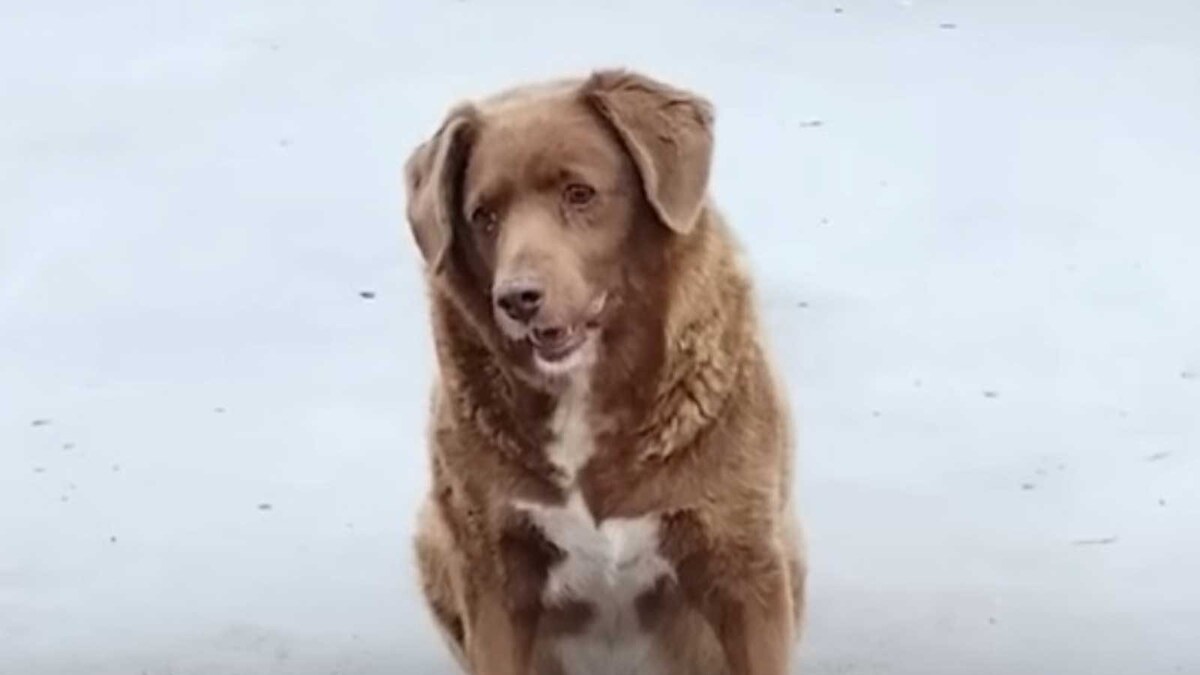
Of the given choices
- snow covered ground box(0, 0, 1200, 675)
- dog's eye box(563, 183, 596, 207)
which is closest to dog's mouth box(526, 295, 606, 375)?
dog's eye box(563, 183, 596, 207)

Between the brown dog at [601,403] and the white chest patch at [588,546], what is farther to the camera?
the white chest patch at [588,546]

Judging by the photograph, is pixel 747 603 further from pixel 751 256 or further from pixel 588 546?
pixel 751 256

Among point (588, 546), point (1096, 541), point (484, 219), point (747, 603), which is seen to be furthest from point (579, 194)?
point (1096, 541)

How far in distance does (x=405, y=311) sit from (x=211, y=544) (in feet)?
2.29

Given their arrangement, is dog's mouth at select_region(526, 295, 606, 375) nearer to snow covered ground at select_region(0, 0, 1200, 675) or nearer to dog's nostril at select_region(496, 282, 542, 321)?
dog's nostril at select_region(496, 282, 542, 321)

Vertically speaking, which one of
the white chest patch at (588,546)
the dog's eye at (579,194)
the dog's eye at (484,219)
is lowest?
the white chest patch at (588,546)

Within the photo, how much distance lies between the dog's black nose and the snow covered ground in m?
0.86

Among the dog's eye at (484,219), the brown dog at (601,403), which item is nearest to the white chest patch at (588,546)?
the brown dog at (601,403)

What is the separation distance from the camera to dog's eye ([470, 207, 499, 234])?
3.73 m

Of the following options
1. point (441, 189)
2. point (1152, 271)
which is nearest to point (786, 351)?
point (1152, 271)

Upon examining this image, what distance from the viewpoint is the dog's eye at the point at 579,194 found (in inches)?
146

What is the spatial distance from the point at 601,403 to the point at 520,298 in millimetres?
341

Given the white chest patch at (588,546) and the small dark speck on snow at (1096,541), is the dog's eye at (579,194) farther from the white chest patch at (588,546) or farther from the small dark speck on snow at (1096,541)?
the small dark speck on snow at (1096,541)

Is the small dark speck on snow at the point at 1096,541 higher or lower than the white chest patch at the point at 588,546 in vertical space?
lower
